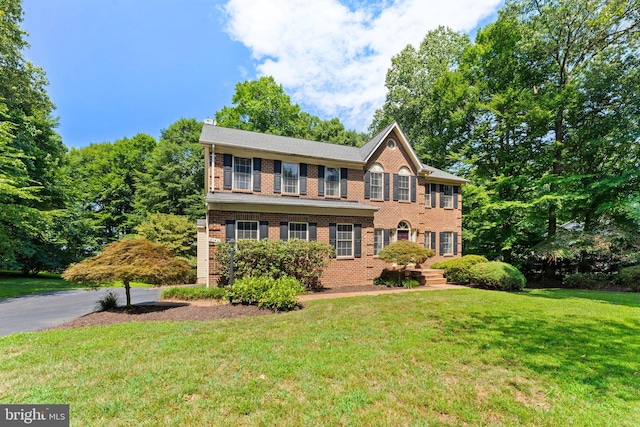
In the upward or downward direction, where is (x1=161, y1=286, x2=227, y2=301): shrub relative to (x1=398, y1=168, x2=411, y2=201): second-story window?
downward

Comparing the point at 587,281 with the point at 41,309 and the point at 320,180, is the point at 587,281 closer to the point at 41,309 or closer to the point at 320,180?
the point at 320,180

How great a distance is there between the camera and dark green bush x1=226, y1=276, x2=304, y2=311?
857 cm

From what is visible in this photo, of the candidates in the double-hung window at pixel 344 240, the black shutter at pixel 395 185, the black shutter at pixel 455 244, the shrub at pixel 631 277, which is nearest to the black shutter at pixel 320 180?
the double-hung window at pixel 344 240

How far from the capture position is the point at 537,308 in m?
8.71

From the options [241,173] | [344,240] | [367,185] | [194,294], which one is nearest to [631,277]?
[367,185]

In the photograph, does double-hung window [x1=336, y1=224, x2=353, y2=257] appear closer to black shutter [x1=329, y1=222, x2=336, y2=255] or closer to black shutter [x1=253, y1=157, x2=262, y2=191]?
black shutter [x1=329, y1=222, x2=336, y2=255]

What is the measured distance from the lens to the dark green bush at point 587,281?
50.4 ft

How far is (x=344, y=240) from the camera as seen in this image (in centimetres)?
1405

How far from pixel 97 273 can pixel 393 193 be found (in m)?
14.3

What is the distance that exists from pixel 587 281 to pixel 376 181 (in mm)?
13761

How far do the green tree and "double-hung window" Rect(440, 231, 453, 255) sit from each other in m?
19.5

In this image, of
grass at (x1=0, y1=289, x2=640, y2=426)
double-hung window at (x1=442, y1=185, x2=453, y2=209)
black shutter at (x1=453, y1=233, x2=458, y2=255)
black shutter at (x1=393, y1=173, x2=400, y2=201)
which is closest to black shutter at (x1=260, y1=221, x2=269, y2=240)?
grass at (x1=0, y1=289, x2=640, y2=426)

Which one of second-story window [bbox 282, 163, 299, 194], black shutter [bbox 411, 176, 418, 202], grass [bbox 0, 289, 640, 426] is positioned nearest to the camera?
grass [bbox 0, 289, 640, 426]

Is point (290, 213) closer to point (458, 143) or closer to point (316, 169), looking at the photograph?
point (316, 169)
